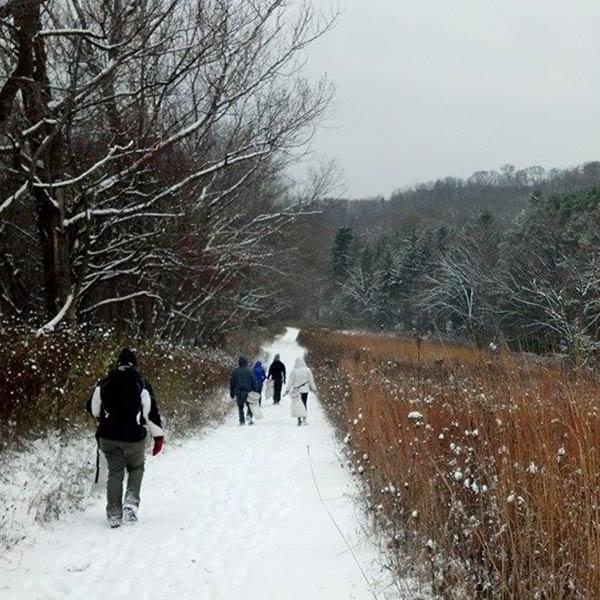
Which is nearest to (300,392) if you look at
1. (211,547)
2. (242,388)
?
(242,388)

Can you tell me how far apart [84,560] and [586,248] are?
3186cm

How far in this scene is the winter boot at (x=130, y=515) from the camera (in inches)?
261

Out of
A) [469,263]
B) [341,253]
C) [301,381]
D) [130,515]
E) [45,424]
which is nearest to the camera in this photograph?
[130,515]

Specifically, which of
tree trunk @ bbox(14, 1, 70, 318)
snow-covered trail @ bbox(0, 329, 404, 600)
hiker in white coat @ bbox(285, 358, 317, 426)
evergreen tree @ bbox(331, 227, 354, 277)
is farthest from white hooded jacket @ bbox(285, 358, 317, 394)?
evergreen tree @ bbox(331, 227, 354, 277)

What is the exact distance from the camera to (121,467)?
6711 millimetres

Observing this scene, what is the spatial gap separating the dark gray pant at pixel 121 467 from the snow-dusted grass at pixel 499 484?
92.5 inches

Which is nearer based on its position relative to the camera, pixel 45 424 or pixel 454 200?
pixel 45 424

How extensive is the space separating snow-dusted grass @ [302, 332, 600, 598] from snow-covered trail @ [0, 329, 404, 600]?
1.83ft

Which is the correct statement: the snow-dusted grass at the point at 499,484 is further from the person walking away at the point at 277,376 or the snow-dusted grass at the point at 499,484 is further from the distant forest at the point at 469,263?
the person walking away at the point at 277,376

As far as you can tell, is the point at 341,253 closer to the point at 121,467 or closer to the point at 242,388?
the point at 242,388

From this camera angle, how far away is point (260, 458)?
37.0 feet

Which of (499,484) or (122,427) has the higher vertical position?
(499,484)

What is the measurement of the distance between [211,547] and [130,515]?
3.83ft

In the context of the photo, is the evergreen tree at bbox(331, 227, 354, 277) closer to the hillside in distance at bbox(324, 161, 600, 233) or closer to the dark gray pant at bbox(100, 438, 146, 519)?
the hillside in distance at bbox(324, 161, 600, 233)
